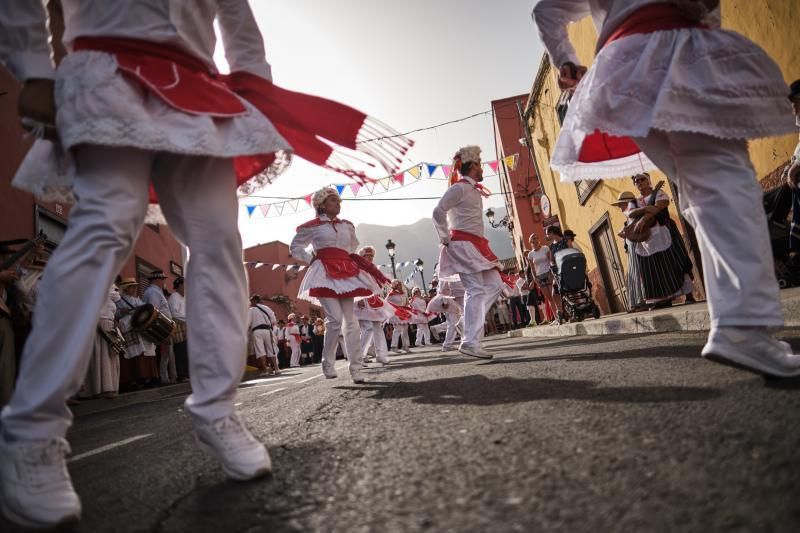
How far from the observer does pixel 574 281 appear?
879 cm

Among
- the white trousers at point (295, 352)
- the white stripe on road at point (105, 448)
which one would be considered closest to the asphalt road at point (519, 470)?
the white stripe on road at point (105, 448)

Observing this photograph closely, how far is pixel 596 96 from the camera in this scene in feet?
6.17

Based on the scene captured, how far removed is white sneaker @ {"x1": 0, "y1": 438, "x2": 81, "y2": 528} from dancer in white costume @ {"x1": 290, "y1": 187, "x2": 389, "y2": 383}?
3730mm

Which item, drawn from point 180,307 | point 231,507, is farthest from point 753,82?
point 180,307

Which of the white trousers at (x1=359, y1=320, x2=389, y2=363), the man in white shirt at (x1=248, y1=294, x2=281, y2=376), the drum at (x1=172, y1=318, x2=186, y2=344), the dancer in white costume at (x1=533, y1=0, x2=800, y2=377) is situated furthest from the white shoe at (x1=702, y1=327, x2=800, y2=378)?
the man in white shirt at (x1=248, y1=294, x2=281, y2=376)

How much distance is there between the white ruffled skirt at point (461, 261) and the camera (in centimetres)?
511

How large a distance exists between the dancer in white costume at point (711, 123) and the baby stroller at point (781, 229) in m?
3.33

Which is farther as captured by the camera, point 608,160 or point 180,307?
point 180,307

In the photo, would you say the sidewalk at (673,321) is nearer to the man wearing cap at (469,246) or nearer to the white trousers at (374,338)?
the man wearing cap at (469,246)

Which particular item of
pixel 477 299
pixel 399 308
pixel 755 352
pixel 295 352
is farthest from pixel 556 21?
pixel 295 352

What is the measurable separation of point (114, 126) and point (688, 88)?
181cm

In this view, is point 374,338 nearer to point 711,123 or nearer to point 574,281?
point 574,281

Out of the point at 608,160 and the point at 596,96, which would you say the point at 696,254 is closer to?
the point at 608,160

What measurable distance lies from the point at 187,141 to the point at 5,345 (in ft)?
14.7
